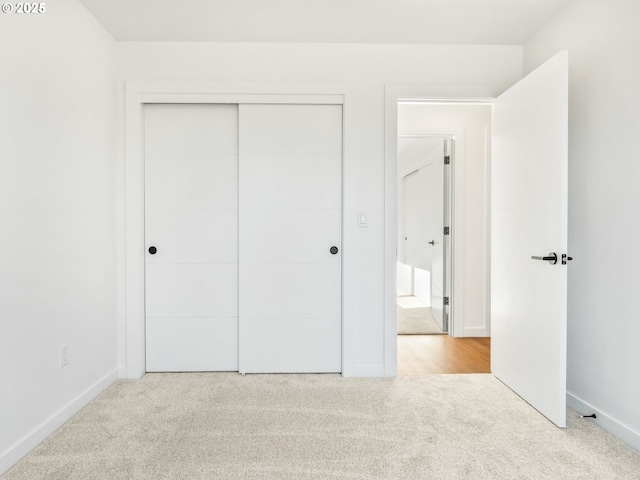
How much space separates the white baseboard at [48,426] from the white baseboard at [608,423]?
2885mm

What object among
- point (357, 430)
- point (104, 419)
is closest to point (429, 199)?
point (357, 430)

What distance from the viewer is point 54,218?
2.07m

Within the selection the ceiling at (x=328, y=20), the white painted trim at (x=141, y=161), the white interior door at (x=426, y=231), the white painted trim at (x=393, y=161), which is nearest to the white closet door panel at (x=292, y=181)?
the white painted trim at (x=141, y=161)

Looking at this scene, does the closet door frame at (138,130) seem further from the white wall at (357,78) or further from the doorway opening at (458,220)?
the doorway opening at (458,220)

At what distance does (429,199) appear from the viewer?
4.58 m

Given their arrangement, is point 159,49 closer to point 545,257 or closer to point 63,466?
point 63,466

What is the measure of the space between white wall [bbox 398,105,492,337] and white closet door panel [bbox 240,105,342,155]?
135 centimetres

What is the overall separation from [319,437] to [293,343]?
932mm

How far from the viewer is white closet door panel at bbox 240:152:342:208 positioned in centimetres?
282

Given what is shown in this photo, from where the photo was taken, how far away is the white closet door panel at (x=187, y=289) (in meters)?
2.87

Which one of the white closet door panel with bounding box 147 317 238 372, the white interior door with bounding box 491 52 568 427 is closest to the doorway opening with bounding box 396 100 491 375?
the white interior door with bounding box 491 52 568 427

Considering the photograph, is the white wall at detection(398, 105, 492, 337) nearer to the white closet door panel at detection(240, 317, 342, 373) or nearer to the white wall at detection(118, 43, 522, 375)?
the white wall at detection(118, 43, 522, 375)

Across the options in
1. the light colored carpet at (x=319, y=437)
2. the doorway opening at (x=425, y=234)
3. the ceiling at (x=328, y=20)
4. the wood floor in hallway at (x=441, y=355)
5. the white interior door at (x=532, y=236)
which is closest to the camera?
the light colored carpet at (x=319, y=437)

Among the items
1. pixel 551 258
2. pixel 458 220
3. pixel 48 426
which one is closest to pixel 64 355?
pixel 48 426
